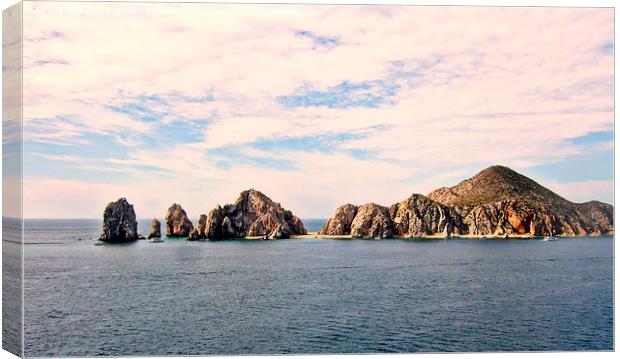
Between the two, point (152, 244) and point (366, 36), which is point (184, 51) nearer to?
point (366, 36)

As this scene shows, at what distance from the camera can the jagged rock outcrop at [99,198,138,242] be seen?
44.7m

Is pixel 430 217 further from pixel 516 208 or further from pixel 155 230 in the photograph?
pixel 155 230

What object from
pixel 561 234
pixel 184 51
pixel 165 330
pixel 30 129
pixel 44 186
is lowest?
pixel 165 330

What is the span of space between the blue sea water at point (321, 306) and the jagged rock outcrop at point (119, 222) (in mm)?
4018

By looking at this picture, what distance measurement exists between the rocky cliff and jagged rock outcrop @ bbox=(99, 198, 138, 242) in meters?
17.3

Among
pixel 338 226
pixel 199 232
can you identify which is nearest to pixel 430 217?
pixel 338 226

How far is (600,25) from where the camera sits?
33.8 m

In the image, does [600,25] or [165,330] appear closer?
[165,330]

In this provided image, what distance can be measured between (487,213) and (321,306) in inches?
1867

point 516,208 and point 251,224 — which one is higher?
point 516,208

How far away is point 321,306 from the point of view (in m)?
35.0

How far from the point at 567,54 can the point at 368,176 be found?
14.5 meters

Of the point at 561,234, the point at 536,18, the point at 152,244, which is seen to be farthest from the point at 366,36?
the point at 152,244

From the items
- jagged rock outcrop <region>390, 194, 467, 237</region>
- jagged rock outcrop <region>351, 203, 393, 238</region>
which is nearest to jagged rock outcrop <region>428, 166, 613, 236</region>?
jagged rock outcrop <region>390, 194, 467, 237</region>
